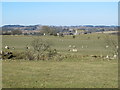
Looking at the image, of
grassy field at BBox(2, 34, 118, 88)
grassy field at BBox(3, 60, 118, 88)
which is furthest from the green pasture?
grassy field at BBox(3, 60, 118, 88)

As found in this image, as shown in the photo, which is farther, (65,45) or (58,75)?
(65,45)

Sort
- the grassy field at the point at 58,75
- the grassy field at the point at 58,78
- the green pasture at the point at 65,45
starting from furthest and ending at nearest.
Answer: the green pasture at the point at 65,45 → the grassy field at the point at 58,75 → the grassy field at the point at 58,78

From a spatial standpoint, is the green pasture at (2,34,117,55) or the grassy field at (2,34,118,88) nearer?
the grassy field at (2,34,118,88)

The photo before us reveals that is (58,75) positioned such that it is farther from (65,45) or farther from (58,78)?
(65,45)

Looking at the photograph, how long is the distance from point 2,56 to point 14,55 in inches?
98.8

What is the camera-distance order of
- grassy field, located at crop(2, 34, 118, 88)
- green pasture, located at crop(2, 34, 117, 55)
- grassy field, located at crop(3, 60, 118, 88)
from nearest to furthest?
grassy field, located at crop(3, 60, 118, 88), grassy field, located at crop(2, 34, 118, 88), green pasture, located at crop(2, 34, 117, 55)

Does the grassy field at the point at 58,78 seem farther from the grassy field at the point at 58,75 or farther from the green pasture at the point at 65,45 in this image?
the green pasture at the point at 65,45

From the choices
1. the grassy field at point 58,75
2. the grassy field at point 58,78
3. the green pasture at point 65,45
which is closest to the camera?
the grassy field at point 58,78

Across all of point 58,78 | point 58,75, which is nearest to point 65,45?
point 58,75

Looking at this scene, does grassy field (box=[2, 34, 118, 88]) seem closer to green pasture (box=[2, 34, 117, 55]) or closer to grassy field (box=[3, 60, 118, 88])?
grassy field (box=[3, 60, 118, 88])

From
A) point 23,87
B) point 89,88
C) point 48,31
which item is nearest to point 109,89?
point 89,88

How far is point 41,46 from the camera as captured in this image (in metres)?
33.2

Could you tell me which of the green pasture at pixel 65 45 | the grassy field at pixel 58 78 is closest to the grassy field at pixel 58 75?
the grassy field at pixel 58 78

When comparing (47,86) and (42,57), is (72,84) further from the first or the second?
(42,57)
